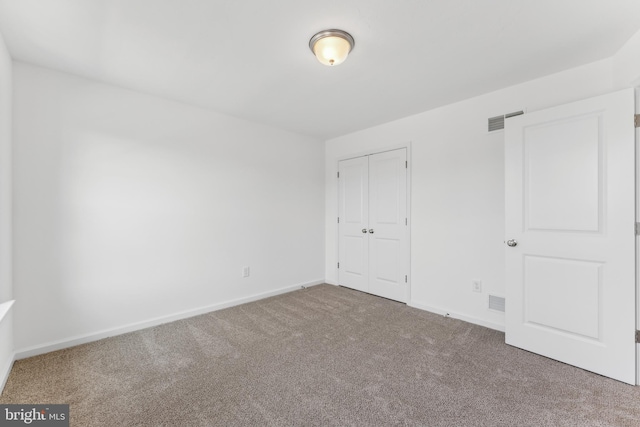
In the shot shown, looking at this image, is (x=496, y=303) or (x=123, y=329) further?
(x=496, y=303)

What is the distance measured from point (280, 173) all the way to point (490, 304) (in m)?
3.05

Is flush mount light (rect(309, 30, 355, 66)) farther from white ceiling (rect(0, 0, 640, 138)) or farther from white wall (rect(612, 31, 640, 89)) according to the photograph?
white wall (rect(612, 31, 640, 89))

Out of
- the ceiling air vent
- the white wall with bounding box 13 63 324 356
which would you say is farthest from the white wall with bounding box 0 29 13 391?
the ceiling air vent

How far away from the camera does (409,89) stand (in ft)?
9.23

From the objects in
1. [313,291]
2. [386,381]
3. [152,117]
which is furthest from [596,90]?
[152,117]

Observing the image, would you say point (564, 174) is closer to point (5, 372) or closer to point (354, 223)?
point (354, 223)

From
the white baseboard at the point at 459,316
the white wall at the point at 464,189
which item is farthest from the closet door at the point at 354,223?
the white baseboard at the point at 459,316

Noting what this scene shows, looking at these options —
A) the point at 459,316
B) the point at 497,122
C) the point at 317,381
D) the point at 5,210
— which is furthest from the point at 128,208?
the point at 497,122

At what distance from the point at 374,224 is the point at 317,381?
2433 millimetres

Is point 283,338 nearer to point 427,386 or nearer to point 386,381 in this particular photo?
point 386,381

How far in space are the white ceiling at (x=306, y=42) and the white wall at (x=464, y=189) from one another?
6.9 inches

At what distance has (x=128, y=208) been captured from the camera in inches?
110

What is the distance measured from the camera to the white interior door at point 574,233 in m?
2.00

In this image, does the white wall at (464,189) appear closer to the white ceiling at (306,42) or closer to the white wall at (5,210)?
the white ceiling at (306,42)
